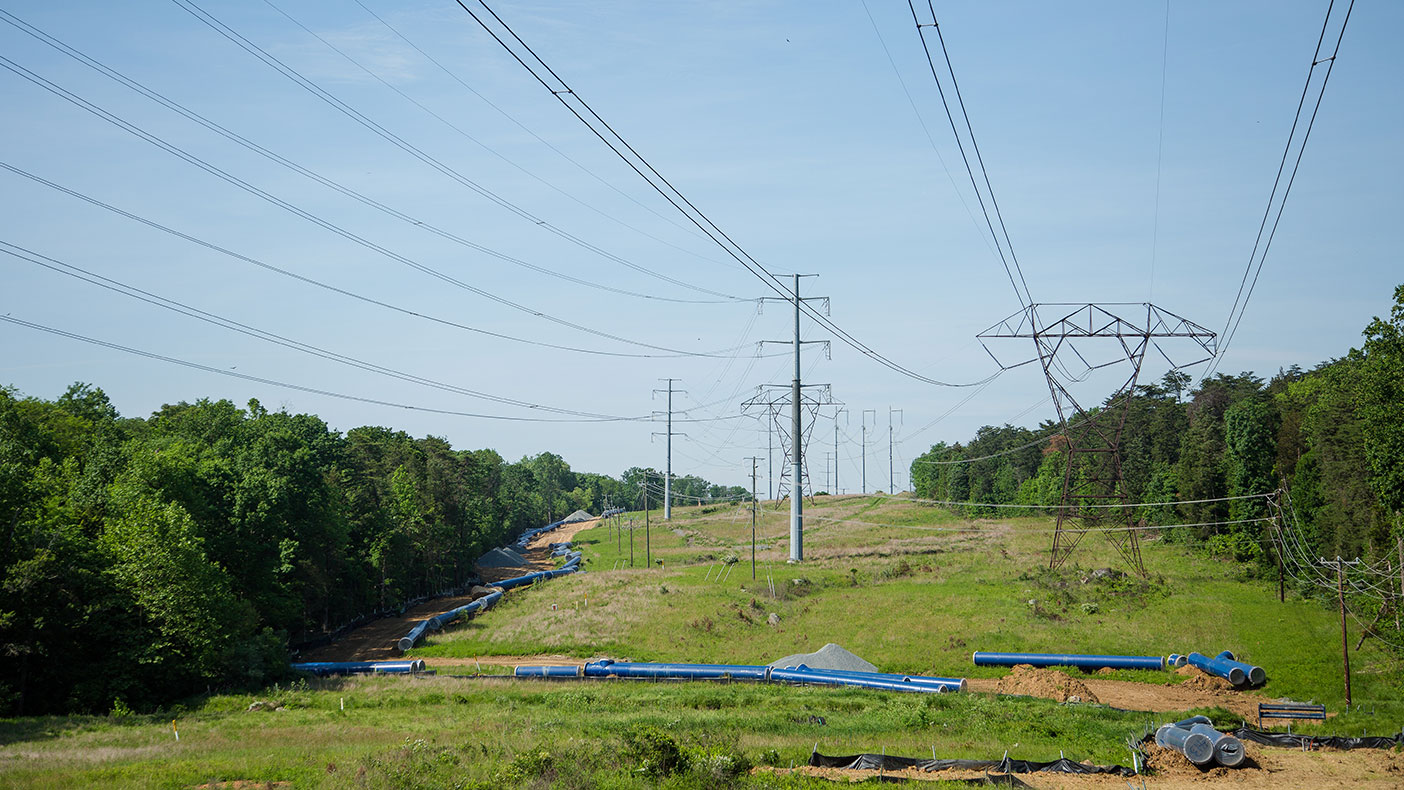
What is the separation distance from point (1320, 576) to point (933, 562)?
1054 inches

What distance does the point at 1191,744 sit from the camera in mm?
23672

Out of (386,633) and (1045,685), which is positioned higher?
(1045,685)

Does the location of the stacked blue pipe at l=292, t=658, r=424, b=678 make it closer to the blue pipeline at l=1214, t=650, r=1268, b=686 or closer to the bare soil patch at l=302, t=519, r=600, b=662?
the bare soil patch at l=302, t=519, r=600, b=662

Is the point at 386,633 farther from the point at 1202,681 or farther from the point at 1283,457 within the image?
the point at 1283,457

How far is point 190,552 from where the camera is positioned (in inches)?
1618

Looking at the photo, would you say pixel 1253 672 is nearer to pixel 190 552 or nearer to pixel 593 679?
pixel 593 679

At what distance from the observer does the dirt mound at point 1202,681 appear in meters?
36.6

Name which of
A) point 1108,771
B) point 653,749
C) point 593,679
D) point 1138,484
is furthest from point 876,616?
point 1138,484

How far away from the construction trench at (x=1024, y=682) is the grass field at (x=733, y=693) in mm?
1176

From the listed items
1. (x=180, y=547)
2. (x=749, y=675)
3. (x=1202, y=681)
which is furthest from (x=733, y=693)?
(x=180, y=547)

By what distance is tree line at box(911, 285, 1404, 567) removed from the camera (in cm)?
4028

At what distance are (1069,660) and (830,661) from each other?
11.2 metres

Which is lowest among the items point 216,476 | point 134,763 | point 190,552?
point 134,763

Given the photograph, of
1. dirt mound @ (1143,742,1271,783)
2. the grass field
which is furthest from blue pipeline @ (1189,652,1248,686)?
dirt mound @ (1143,742,1271,783)
